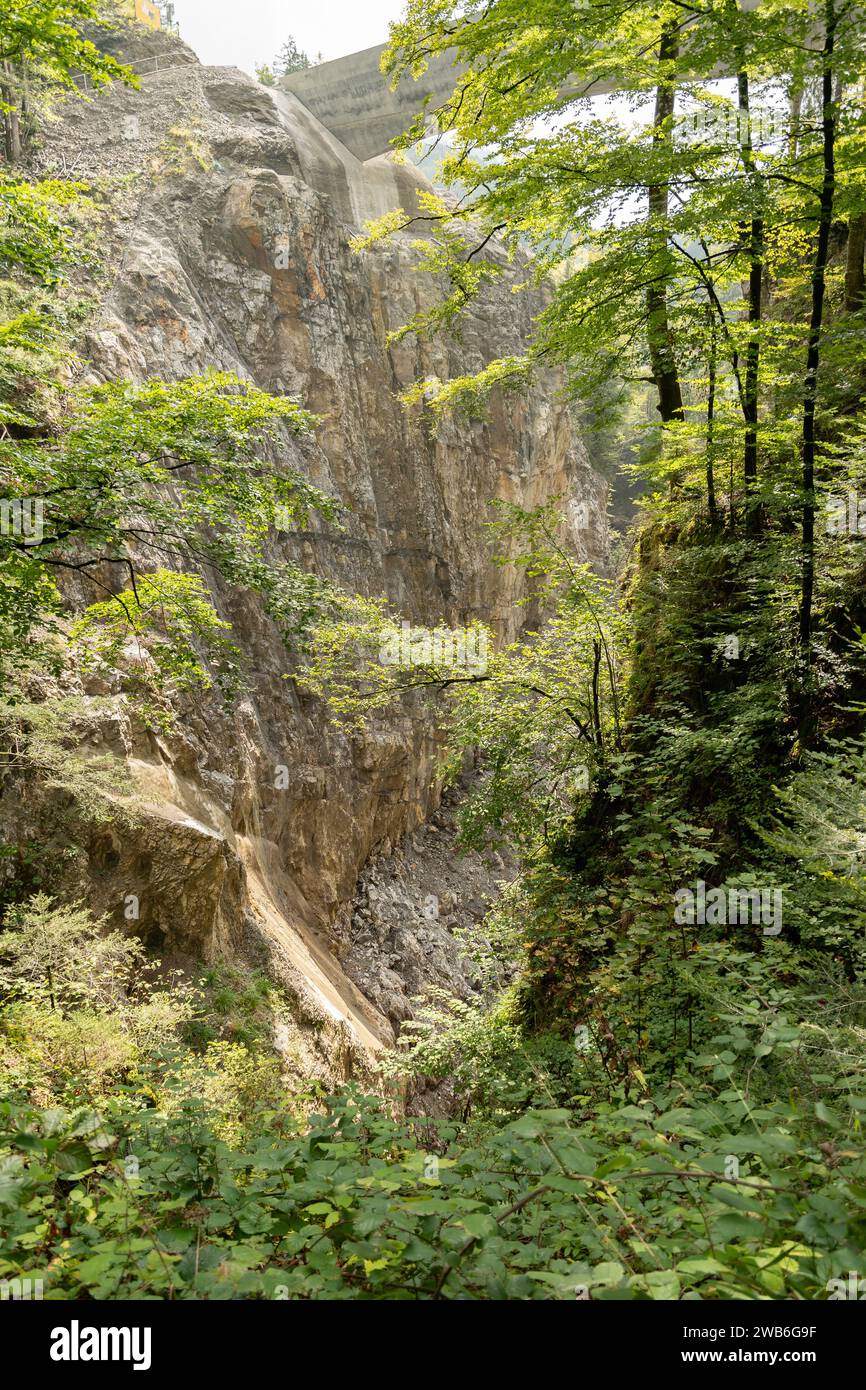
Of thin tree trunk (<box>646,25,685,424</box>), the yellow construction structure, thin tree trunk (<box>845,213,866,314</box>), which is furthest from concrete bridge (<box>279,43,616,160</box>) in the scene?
thin tree trunk (<box>845,213,866,314</box>)

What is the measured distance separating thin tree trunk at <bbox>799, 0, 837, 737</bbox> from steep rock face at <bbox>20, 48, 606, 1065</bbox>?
7.69 metres

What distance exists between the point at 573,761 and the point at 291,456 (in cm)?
1437

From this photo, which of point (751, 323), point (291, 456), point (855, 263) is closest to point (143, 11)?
point (291, 456)

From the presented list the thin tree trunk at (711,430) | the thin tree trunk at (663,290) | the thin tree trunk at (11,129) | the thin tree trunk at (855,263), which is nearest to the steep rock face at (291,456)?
the thin tree trunk at (11,129)

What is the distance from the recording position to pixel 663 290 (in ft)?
21.5

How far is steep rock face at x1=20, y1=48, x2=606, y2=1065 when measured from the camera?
1078 centimetres

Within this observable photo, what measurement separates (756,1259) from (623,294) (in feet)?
22.5

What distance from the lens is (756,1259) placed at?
1.62 meters

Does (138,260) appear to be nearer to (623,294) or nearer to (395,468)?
(395,468)

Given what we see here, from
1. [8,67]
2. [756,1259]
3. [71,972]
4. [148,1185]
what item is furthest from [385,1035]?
[8,67]

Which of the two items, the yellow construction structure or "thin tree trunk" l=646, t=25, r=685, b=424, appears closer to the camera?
"thin tree trunk" l=646, t=25, r=685, b=424

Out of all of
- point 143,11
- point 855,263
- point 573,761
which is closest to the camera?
point 573,761

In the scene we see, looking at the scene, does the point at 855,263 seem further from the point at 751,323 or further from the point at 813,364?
the point at 813,364

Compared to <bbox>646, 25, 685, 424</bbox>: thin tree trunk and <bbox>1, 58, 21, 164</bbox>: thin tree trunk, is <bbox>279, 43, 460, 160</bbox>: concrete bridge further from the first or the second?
<bbox>646, 25, 685, 424</bbox>: thin tree trunk
